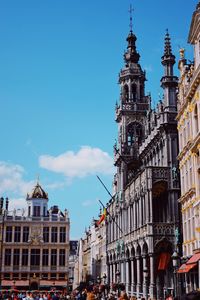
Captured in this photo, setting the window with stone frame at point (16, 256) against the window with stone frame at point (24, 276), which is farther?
the window with stone frame at point (16, 256)

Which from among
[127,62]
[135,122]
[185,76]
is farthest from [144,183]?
[127,62]

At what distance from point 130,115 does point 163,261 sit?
68.5 feet

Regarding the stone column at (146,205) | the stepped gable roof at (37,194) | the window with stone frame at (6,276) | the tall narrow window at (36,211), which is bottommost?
the window with stone frame at (6,276)

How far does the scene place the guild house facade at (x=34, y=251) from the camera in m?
78.8

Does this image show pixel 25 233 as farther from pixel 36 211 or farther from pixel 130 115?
pixel 130 115

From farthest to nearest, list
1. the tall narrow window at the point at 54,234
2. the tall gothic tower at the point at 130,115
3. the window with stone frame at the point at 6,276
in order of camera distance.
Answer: the tall narrow window at the point at 54,234
the window with stone frame at the point at 6,276
the tall gothic tower at the point at 130,115

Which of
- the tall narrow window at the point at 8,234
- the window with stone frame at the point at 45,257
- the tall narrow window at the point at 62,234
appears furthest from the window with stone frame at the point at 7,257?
the tall narrow window at the point at 62,234

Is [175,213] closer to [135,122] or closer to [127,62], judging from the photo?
[135,122]

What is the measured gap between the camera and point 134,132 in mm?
54781

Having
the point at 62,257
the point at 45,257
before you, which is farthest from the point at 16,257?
the point at 62,257

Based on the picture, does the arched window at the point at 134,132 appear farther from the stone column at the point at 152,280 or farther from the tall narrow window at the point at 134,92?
the stone column at the point at 152,280

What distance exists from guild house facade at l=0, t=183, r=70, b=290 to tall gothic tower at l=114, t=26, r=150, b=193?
30.1m

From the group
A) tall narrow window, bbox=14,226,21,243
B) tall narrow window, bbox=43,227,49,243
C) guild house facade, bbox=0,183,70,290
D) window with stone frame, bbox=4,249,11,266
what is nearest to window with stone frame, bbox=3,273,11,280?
guild house facade, bbox=0,183,70,290

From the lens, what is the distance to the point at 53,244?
8081 cm
